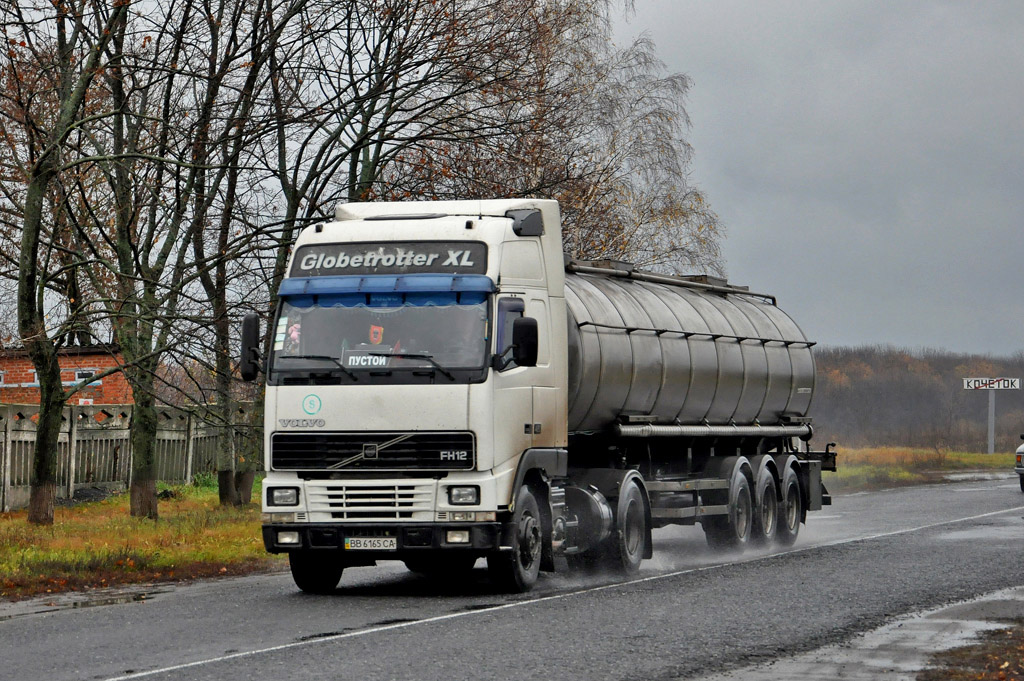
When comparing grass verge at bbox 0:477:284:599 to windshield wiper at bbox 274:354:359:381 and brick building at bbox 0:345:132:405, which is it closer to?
windshield wiper at bbox 274:354:359:381

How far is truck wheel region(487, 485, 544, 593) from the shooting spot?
13453 mm

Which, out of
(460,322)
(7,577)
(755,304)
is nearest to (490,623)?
(460,322)

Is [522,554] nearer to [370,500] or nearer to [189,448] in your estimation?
[370,500]

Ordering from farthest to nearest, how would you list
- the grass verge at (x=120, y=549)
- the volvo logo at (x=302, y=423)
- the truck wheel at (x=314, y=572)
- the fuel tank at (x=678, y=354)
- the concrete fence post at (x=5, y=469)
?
the concrete fence post at (x=5, y=469)
the fuel tank at (x=678, y=354)
the grass verge at (x=120, y=549)
the truck wheel at (x=314, y=572)
the volvo logo at (x=302, y=423)

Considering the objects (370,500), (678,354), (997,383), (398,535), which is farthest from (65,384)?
(997,383)

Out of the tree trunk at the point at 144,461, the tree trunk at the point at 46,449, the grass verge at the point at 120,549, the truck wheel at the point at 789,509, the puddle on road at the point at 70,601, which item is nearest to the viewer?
the puddle on road at the point at 70,601

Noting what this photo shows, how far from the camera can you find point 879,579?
14766 millimetres

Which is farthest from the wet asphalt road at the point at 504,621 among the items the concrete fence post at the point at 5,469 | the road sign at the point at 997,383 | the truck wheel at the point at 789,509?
the road sign at the point at 997,383

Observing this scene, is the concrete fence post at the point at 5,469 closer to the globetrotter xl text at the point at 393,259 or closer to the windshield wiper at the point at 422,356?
the globetrotter xl text at the point at 393,259

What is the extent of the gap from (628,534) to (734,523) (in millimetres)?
3454

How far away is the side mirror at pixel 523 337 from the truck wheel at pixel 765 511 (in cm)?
779

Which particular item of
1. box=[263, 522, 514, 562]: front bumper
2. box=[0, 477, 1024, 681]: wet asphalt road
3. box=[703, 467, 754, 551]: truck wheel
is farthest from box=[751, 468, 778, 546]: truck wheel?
box=[263, 522, 514, 562]: front bumper

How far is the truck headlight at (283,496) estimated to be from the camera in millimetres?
13391

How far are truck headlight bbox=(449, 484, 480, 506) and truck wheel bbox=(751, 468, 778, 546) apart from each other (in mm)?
7888
